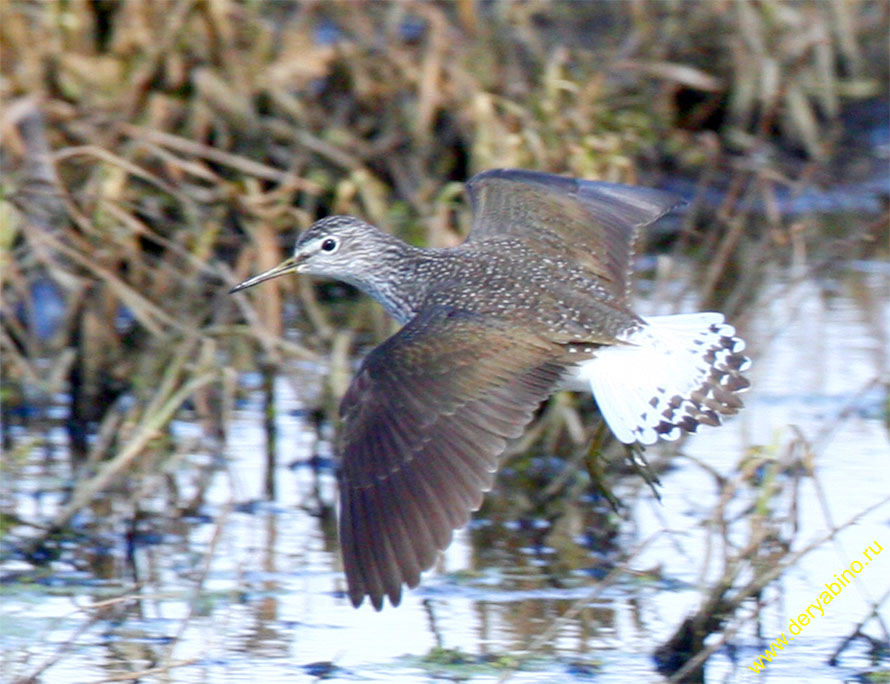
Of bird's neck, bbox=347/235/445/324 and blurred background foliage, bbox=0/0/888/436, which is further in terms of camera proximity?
blurred background foliage, bbox=0/0/888/436

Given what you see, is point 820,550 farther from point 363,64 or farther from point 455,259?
point 363,64

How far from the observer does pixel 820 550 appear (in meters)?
5.87

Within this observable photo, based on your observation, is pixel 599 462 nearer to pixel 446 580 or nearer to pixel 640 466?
pixel 640 466

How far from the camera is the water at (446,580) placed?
16.3ft

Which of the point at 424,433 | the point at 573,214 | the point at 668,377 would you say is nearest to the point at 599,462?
the point at 668,377

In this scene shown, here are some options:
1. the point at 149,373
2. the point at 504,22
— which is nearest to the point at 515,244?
the point at 149,373

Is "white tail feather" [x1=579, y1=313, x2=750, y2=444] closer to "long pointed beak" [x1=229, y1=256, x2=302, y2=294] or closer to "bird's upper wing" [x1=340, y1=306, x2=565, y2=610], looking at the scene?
"bird's upper wing" [x1=340, y1=306, x2=565, y2=610]

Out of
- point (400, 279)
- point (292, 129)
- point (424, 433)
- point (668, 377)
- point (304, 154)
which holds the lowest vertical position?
point (424, 433)

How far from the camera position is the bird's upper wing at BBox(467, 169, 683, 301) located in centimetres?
591

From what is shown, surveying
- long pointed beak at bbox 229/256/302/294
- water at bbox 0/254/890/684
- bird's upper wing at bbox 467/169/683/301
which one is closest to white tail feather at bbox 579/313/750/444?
water at bbox 0/254/890/684

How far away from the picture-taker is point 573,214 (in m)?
6.07

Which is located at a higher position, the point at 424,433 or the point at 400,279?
the point at 400,279

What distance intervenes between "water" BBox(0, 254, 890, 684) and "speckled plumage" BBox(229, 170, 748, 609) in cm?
34

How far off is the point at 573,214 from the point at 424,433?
5.16 feet
